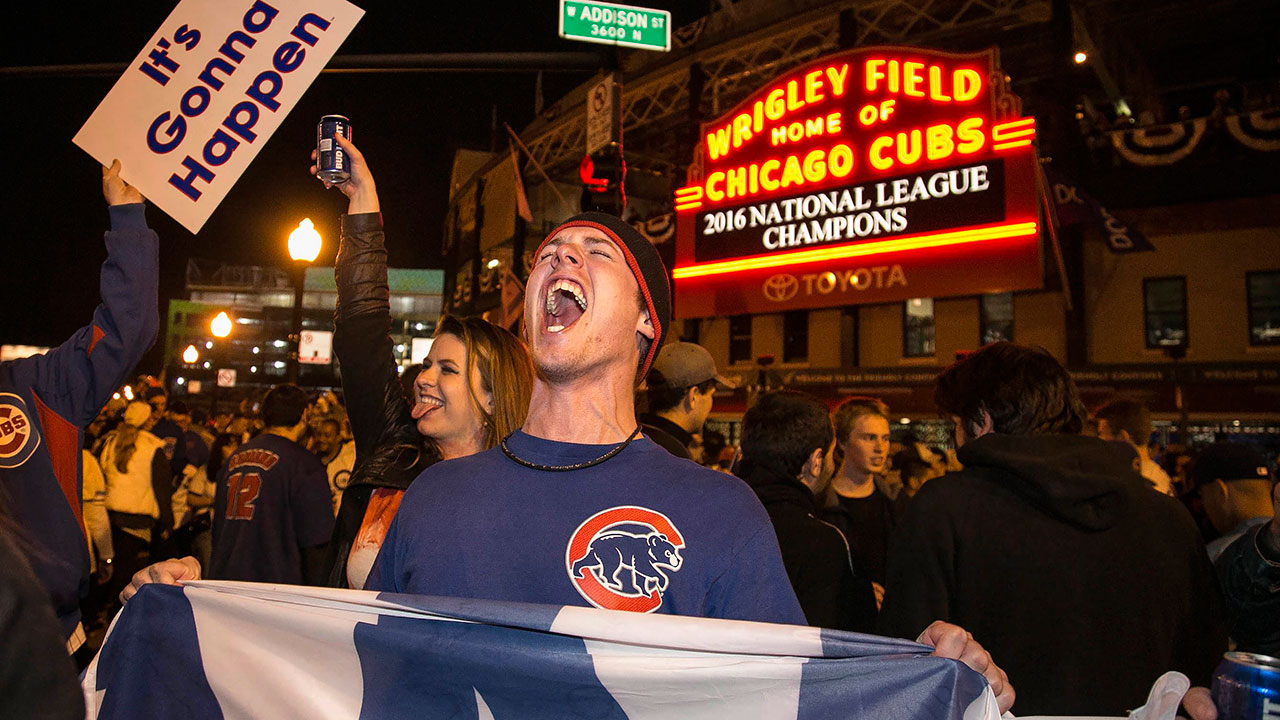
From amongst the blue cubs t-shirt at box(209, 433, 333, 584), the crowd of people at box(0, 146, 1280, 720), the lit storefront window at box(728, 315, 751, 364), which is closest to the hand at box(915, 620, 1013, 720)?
the crowd of people at box(0, 146, 1280, 720)

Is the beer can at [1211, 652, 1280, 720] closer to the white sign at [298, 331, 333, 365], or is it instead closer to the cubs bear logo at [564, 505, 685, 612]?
the cubs bear logo at [564, 505, 685, 612]

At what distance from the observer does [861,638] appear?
1.42 meters

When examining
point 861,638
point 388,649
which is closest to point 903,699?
point 861,638

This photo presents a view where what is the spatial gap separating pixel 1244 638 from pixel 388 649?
2568 mm

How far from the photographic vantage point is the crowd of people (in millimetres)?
1646

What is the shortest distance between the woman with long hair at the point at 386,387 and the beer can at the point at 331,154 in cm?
4

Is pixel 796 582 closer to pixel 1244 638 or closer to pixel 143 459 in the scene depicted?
pixel 1244 638

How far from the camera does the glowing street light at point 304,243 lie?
10852 millimetres

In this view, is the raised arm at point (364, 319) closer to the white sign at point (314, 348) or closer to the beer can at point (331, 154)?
the beer can at point (331, 154)

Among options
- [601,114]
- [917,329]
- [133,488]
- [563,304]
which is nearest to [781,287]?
[601,114]

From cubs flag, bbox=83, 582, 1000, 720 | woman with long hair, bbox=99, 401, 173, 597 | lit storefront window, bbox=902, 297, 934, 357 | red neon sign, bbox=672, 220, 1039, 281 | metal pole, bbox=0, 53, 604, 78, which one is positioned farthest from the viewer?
lit storefront window, bbox=902, 297, 934, 357

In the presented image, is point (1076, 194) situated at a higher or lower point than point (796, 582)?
higher

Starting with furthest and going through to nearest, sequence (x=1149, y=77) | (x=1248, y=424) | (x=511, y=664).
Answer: (x=1149, y=77) < (x=1248, y=424) < (x=511, y=664)

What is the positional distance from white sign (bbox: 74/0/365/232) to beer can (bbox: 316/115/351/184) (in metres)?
0.58
